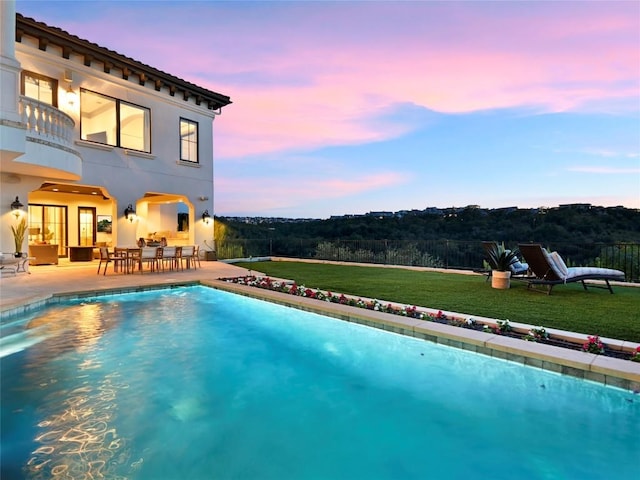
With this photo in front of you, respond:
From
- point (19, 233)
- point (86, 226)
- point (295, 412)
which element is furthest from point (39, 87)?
point (295, 412)

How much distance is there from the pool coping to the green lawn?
1.00 metres

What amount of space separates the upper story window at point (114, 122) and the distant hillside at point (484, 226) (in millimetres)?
4851

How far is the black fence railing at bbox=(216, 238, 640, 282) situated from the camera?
1216 cm

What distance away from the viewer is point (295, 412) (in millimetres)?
3721

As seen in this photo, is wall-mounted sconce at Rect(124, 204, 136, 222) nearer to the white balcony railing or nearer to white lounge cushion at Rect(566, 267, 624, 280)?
the white balcony railing

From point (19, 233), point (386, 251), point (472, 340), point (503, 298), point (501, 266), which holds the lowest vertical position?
point (472, 340)

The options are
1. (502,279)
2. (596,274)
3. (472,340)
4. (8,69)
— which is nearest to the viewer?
(472,340)

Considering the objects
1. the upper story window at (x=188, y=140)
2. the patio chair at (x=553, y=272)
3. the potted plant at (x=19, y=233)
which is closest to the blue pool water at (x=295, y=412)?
the patio chair at (x=553, y=272)

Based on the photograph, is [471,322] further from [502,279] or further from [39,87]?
[39,87]

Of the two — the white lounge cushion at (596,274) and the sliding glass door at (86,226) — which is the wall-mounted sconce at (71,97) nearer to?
the sliding glass door at (86,226)

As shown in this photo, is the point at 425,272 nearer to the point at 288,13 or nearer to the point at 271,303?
the point at 271,303

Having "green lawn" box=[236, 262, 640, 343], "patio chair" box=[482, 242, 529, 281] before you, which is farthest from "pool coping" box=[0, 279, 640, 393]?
"patio chair" box=[482, 242, 529, 281]

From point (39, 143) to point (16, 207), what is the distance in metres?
2.59

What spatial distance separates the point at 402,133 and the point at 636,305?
533 inches
